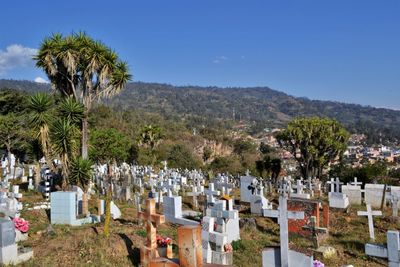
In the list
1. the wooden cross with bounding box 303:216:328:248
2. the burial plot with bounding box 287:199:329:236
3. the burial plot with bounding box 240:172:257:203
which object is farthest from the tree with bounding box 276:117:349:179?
the wooden cross with bounding box 303:216:328:248

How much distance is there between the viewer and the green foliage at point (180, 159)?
4507 cm

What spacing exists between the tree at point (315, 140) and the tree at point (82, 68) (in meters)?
14.3

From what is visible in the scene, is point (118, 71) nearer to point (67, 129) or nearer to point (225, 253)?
point (67, 129)

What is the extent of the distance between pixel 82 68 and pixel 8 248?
12390 millimetres

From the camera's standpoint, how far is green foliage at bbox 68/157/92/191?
15408mm

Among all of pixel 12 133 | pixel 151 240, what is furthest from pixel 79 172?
pixel 12 133

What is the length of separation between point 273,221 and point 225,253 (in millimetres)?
5568

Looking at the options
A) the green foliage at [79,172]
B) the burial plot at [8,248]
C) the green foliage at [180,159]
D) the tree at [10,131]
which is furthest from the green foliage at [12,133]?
the burial plot at [8,248]

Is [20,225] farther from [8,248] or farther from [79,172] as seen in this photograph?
[79,172]

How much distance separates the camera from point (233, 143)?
268 feet

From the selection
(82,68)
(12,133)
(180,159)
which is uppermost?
(82,68)

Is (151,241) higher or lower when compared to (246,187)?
lower

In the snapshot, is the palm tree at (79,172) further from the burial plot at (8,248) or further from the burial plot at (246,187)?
the burial plot at (8,248)

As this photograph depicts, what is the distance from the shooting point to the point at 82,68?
755 inches
